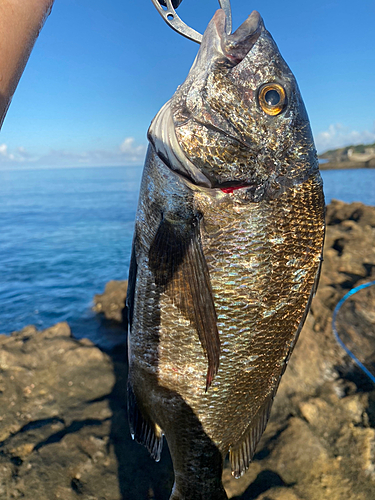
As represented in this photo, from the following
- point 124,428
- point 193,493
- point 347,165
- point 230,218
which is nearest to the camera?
point 230,218

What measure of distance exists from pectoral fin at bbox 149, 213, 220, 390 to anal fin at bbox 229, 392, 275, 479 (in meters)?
0.49

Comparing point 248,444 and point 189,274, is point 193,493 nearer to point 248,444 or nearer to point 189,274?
point 248,444

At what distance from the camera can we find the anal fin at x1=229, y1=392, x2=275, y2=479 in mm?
1845

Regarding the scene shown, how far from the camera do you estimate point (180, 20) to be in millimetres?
1624

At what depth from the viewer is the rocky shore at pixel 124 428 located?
253 centimetres

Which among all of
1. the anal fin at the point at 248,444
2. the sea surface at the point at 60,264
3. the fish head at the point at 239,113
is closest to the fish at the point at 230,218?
the fish head at the point at 239,113

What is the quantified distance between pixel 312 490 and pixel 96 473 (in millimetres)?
1773

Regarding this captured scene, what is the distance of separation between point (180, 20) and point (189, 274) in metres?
1.32

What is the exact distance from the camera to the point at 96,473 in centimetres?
264

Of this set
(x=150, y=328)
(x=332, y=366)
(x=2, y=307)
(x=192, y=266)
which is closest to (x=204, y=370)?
(x=150, y=328)

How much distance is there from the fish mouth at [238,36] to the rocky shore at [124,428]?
3.00 m

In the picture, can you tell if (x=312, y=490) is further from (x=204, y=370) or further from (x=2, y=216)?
(x=2, y=216)

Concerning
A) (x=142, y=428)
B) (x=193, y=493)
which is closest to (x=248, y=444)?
(x=193, y=493)

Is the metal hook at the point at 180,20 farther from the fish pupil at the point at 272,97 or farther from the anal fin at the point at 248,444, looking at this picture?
the anal fin at the point at 248,444
